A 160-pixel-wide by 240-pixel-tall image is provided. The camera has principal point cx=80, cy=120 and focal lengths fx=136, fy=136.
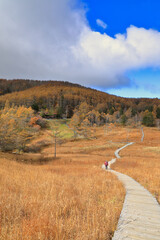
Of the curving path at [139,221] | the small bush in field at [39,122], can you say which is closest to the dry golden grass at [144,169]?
the curving path at [139,221]

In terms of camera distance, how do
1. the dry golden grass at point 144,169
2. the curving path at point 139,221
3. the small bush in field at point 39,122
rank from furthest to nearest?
the small bush in field at point 39,122 → the dry golden grass at point 144,169 → the curving path at point 139,221

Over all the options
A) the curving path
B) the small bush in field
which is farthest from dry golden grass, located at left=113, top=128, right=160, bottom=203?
the small bush in field

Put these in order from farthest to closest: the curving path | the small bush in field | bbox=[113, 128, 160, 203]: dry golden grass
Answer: the small bush in field → bbox=[113, 128, 160, 203]: dry golden grass → the curving path

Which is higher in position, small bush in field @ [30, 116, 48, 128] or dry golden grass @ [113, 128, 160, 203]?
small bush in field @ [30, 116, 48, 128]

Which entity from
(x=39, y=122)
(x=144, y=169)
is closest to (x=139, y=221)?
(x=144, y=169)

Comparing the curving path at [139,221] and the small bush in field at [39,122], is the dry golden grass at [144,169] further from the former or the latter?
the small bush in field at [39,122]

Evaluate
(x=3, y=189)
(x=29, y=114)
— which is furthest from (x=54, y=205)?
(x=29, y=114)

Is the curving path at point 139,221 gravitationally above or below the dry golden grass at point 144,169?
above

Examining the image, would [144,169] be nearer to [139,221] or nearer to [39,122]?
[139,221]

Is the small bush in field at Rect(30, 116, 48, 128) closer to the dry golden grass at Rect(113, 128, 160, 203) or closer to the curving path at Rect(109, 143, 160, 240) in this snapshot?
the dry golden grass at Rect(113, 128, 160, 203)

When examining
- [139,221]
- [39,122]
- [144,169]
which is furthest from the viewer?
[39,122]

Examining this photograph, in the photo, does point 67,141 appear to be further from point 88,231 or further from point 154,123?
point 154,123

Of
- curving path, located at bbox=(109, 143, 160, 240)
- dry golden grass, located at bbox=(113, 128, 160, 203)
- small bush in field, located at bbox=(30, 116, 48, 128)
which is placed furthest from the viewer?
small bush in field, located at bbox=(30, 116, 48, 128)

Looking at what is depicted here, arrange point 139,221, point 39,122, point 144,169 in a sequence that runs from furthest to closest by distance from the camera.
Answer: point 39,122, point 144,169, point 139,221
